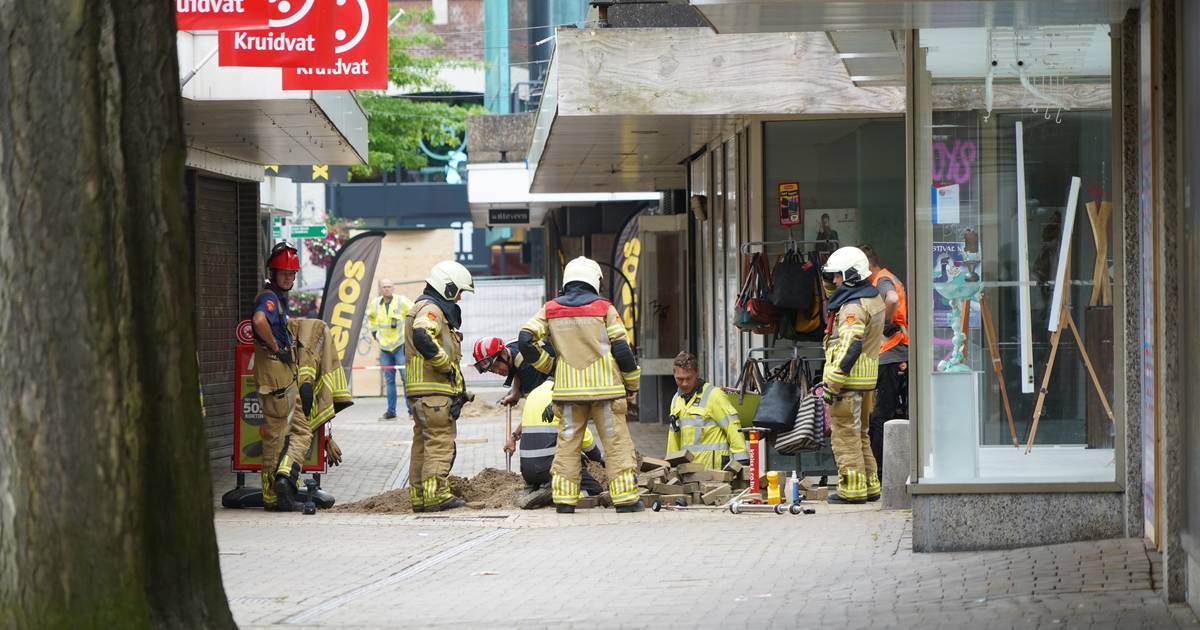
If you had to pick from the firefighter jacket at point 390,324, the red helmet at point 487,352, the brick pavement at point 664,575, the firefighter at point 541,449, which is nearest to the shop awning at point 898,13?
the brick pavement at point 664,575

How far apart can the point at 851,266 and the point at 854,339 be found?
0.55m

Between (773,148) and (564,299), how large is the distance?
3.17m

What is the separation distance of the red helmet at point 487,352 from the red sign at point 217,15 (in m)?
3.62

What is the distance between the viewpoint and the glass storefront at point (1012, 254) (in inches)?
360

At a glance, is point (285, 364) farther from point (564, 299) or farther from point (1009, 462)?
point (1009, 462)

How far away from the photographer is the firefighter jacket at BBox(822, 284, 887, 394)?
471 inches

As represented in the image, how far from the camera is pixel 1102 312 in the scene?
9164mm

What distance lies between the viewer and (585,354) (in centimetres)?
1220

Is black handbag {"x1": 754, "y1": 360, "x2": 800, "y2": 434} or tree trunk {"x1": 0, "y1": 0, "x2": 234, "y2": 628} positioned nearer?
tree trunk {"x1": 0, "y1": 0, "x2": 234, "y2": 628}

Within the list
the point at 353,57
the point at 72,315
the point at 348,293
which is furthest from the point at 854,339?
the point at 348,293

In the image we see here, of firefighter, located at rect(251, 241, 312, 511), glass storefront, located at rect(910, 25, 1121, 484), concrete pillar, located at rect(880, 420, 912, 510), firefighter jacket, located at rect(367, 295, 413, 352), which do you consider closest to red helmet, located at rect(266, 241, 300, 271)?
firefighter, located at rect(251, 241, 312, 511)

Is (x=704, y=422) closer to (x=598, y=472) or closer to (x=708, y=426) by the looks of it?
(x=708, y=426)

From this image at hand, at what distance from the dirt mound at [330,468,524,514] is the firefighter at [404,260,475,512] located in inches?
14.9

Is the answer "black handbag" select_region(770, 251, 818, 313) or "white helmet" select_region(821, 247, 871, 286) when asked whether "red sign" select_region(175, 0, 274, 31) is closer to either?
"white helmet" select_region(821, 247, 871, 286)
